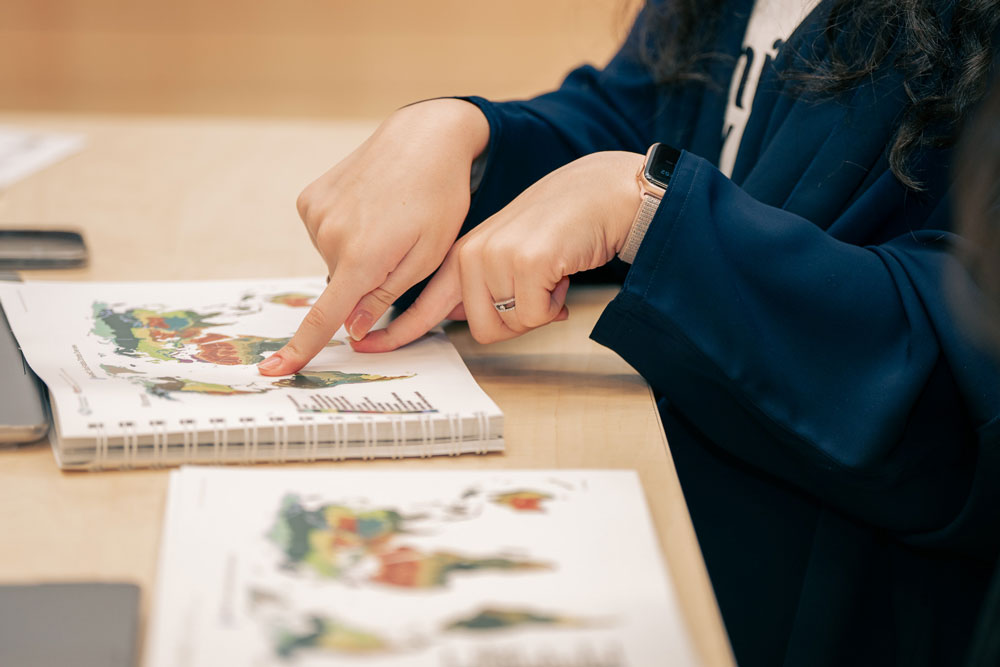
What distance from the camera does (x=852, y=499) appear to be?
55 cm

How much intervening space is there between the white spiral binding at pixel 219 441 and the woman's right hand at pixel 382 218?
3.4 inches

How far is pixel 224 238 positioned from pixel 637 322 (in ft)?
1.46

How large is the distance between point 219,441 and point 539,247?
0.20 m

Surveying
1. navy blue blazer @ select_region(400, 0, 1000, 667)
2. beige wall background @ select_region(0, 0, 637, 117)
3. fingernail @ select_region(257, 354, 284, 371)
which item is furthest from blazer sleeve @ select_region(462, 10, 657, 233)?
beige wall background @ select_region(0, 0, 637, 117)

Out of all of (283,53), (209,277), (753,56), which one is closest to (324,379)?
(209,277)

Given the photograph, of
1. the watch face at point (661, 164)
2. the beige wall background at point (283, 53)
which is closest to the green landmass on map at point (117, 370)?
the watch face at point (661, 164)

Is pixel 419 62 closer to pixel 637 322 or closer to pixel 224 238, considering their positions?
pixel 224 238

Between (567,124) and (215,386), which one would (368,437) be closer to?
(215,386)

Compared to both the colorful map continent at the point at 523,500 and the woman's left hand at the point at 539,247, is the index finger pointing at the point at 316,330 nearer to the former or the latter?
the woman's left hand at the point at 539,247

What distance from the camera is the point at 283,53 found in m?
2.32

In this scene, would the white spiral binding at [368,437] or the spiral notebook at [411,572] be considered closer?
the spiral notebook at [411,572]

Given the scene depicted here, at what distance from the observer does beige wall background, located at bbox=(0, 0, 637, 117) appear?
89.7 inches

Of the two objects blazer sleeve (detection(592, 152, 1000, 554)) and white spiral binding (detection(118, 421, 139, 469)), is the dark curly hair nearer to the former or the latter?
blazer sleeve (detection(592, 152, 1000, 554))

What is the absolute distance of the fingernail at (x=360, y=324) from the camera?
57cm
